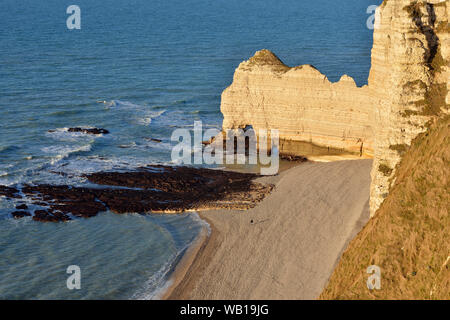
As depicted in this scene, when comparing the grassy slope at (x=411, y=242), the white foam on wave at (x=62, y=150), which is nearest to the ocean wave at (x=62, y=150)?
the white foam on wave at (x=62, y=150)

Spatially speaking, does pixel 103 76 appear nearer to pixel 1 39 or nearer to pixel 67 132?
pixel 67 132

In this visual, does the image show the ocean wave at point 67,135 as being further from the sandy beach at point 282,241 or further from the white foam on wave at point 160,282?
the white foam on wave at point 160,282

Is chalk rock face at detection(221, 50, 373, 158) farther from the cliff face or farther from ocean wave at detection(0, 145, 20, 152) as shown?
ocean wave at detection(0, 145, 20, 152)

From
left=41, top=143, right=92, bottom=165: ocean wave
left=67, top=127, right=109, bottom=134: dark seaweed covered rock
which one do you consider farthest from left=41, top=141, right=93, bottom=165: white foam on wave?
left=67, top=127, right=109, bottom=134: dark seaweed covered rock

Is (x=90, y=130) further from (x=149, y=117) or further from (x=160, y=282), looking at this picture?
(x=160, y=282)

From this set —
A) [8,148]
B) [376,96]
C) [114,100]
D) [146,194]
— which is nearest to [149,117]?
[114,100]
